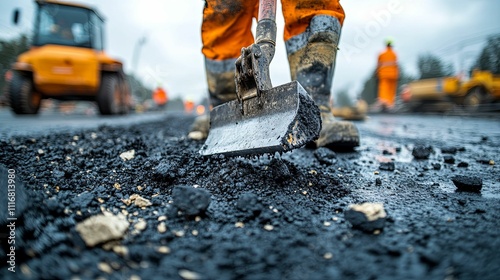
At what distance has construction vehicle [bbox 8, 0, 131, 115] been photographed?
5.21 metres

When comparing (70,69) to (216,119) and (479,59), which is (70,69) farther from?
A: (479,59)

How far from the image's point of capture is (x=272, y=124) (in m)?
1.21

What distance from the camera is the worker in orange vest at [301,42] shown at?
5.69 ft

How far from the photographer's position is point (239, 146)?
48.8 inches

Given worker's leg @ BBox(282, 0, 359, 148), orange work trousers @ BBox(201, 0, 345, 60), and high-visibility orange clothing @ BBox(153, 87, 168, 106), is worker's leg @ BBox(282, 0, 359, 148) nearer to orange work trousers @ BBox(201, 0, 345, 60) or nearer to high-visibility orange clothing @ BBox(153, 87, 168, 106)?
orange work trousers @ BBox(201, 0, 345, 60)

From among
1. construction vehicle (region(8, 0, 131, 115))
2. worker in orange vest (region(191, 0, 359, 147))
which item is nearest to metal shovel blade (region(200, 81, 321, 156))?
worker in orange vest (region(191, 0, 359, 147))

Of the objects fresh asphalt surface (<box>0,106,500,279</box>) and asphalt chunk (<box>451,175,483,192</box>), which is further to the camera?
asphalt chunk (<box>451,175,483,192</box>)

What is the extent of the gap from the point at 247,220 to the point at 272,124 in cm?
45

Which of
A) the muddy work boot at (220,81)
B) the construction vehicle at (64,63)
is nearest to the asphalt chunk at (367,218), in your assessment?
the muddy work boot at (220,81)

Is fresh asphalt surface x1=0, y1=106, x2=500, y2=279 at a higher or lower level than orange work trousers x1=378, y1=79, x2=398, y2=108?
lower

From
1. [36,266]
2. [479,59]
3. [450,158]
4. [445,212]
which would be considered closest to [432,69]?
[479,59]

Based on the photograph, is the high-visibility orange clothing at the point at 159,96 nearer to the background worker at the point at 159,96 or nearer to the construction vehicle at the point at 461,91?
the background worker at the point at 159,96

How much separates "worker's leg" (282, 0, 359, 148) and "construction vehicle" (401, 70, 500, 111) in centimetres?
759

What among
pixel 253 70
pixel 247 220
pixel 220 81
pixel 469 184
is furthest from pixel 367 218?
pixel 220 81
